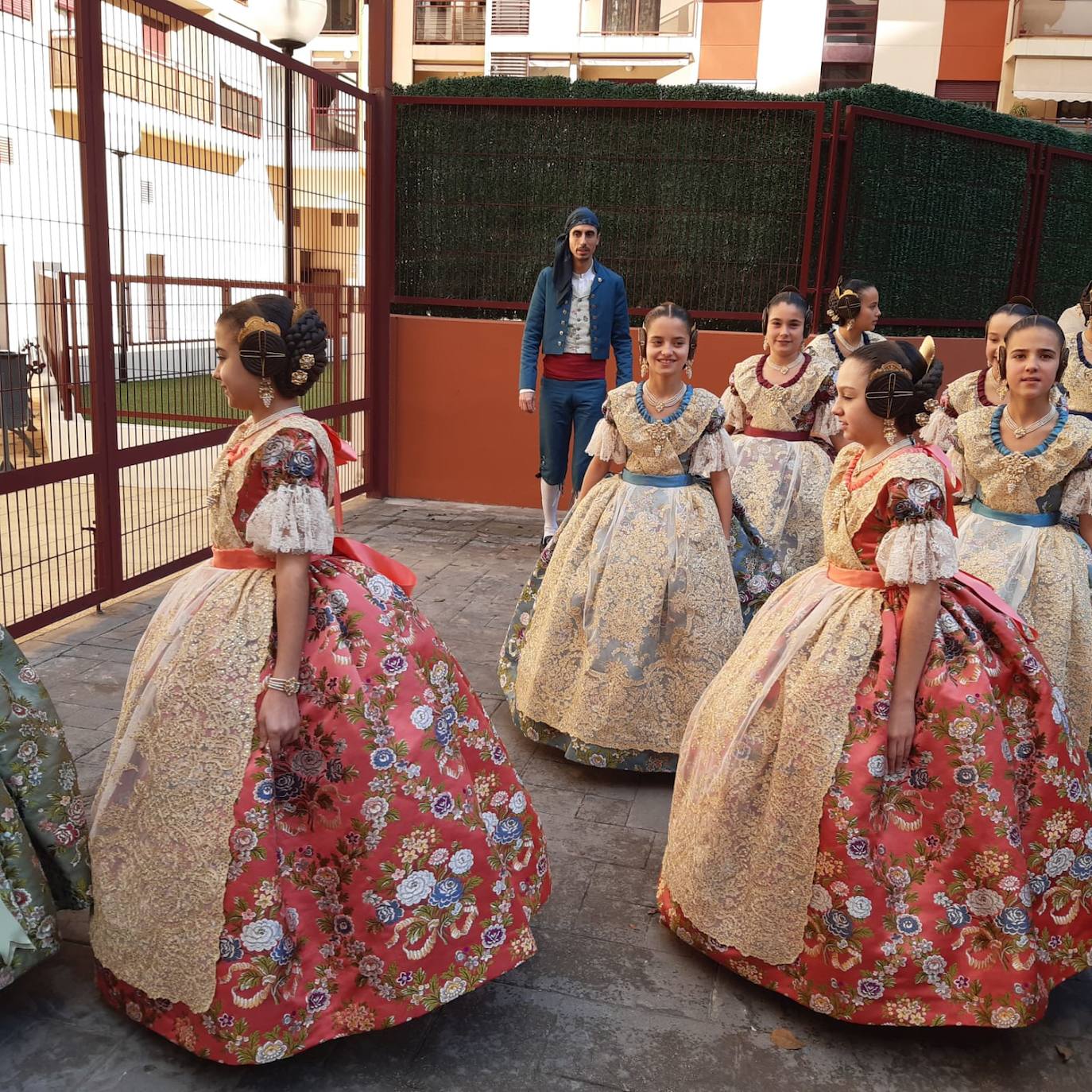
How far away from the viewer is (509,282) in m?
7.84

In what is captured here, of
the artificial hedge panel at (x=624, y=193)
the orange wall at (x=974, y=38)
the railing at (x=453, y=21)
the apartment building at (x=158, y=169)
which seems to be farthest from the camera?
the railing at (x=453, y=21)

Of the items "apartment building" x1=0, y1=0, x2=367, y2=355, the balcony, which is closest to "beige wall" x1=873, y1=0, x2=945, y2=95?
the balcony

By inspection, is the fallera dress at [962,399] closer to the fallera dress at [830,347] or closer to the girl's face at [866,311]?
the fallera dress at [830,347]

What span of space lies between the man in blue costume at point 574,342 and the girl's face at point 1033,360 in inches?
116

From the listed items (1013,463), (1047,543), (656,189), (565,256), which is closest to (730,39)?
(656,189)

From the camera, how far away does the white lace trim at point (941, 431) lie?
4.01 metres

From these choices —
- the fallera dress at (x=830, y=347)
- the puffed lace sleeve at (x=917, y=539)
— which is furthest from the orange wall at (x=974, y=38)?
the puffed lace sleeve at (x=917, y=539)

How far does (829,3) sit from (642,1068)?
942 inches

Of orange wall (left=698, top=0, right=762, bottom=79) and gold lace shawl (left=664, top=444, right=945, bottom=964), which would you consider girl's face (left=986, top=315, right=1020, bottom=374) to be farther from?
orange wall (left=698, top=0, right=762, bottom=79)

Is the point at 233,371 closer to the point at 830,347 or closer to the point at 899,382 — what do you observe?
the point at 899,382

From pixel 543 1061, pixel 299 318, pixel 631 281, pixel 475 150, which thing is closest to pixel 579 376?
pixel 631 281

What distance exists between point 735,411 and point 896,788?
306 cm

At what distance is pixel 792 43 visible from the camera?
862 inches

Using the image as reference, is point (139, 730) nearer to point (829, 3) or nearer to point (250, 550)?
point (250, 550)
